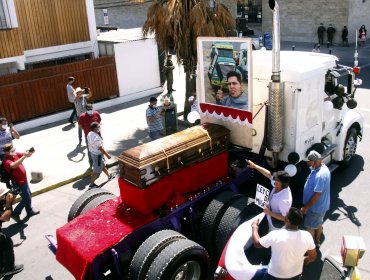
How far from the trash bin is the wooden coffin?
476 centimetres

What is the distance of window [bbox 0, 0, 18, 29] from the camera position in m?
14.0

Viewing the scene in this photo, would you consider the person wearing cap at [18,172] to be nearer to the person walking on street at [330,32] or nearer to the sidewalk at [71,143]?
the sidewalk at [71,143]

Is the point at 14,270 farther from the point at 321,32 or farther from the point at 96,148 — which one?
→ the point at 321,32

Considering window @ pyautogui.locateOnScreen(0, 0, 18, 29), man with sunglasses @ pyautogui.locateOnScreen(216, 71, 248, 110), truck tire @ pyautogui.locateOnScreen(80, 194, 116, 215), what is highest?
window @ pyautogui.locateOnScreen(0, 0, 18, 29)

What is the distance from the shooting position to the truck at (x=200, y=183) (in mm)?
5473

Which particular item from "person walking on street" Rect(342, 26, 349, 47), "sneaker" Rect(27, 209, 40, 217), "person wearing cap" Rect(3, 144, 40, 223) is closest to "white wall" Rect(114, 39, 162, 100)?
"sneaker" Rect(27, 209, 40, 217)

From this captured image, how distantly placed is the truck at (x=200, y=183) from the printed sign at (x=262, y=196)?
155 mm

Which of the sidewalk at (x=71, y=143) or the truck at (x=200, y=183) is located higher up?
the truck at (x=200, y=183)

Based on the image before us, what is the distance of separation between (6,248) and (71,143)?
648cm

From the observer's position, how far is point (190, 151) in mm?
6570

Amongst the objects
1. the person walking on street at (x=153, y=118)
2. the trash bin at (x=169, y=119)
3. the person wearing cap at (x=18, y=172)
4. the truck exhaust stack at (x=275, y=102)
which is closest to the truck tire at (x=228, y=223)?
the truck exhaust stack at (x=275, y=102)

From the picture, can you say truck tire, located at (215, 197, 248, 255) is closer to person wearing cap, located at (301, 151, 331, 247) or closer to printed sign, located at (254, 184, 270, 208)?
printed sign, located at (254, 184, 270, 208)

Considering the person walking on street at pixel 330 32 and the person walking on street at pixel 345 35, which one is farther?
the person walking on street at pixel 330 32

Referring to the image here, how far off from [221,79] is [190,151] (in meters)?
1.47
